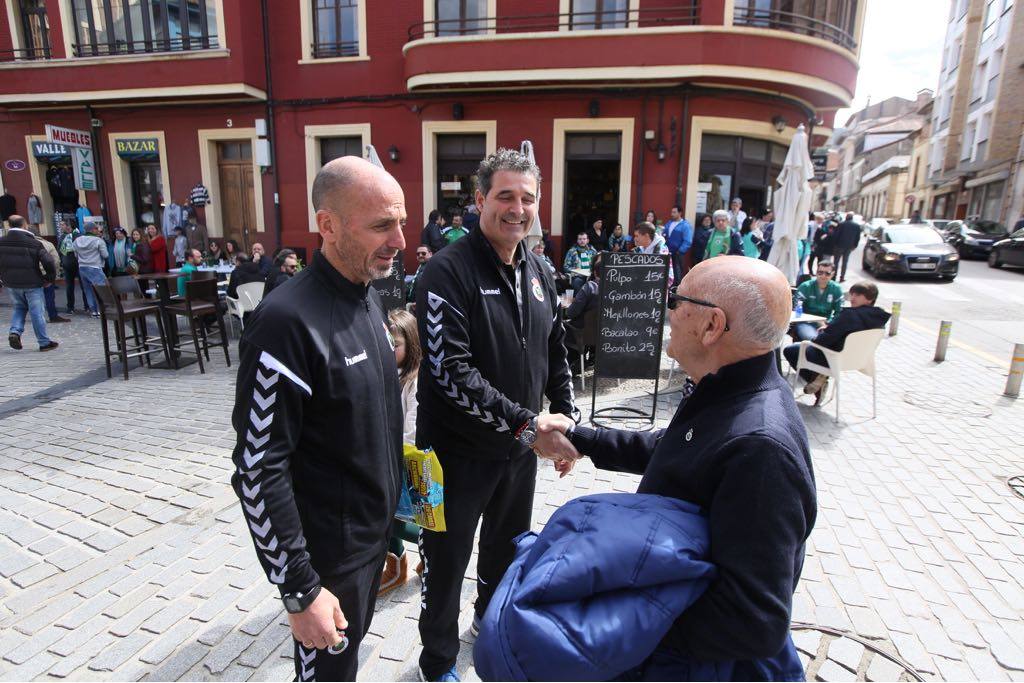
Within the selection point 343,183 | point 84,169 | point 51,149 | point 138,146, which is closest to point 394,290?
point 343,183

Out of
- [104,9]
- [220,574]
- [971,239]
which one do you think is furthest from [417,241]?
[971,239]

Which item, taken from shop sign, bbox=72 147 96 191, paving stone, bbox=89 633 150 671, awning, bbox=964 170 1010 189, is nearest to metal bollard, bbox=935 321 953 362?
Answer: paving stone, bbox=89 633 150 671

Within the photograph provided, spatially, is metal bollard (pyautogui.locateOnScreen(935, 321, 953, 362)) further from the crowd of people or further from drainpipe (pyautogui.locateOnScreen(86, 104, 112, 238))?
drainpipe (pyautogui.locateOnScreen(86, 104, 112, 238))

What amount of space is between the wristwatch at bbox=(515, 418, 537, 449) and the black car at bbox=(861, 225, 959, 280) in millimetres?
18220

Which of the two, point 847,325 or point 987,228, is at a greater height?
point 987,228

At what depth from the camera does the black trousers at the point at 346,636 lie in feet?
5.60

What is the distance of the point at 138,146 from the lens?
14492 millimetres

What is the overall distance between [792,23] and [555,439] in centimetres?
1348

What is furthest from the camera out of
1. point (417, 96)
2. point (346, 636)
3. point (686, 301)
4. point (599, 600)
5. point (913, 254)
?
point (913, 254)

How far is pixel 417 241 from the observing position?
45.3 feet

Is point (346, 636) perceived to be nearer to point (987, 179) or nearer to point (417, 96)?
point (417, 96)

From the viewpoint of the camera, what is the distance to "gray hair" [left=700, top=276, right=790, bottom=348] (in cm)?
133

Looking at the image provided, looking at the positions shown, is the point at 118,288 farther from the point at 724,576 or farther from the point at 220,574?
the point at 724,576

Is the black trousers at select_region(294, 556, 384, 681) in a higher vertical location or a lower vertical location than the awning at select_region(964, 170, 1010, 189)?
lower
